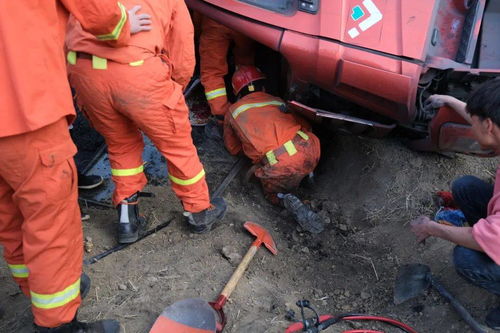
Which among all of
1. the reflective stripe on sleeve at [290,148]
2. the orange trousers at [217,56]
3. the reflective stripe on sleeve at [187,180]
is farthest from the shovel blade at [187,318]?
the orange trousers at [217,56]

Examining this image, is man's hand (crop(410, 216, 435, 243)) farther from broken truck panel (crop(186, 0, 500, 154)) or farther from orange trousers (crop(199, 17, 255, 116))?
orange trousers (crop(199, 17, 255, 116))

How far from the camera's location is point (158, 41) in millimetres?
2709

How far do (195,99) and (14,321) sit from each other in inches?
102

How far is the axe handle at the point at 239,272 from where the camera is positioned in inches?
106

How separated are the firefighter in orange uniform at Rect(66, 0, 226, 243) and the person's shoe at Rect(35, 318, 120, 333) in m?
0.70

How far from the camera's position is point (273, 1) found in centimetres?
319

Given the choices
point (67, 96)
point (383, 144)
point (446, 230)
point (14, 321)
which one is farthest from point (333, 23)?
point (14, 321)

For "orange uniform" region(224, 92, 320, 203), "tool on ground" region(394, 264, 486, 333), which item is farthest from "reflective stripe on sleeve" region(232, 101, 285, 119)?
"tool on ground" region(394, 264, 486, 333)

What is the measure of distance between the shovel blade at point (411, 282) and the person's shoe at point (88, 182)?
2.29 metres

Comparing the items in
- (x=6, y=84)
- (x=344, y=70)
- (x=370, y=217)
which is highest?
(x=6, y=84)

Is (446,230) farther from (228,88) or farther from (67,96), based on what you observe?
(228,88)

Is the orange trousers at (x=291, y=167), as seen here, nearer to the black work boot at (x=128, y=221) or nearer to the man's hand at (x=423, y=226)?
the black work boot at (x=128, y=221)

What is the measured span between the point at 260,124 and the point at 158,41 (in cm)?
109

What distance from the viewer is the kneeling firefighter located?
11.4 ft
